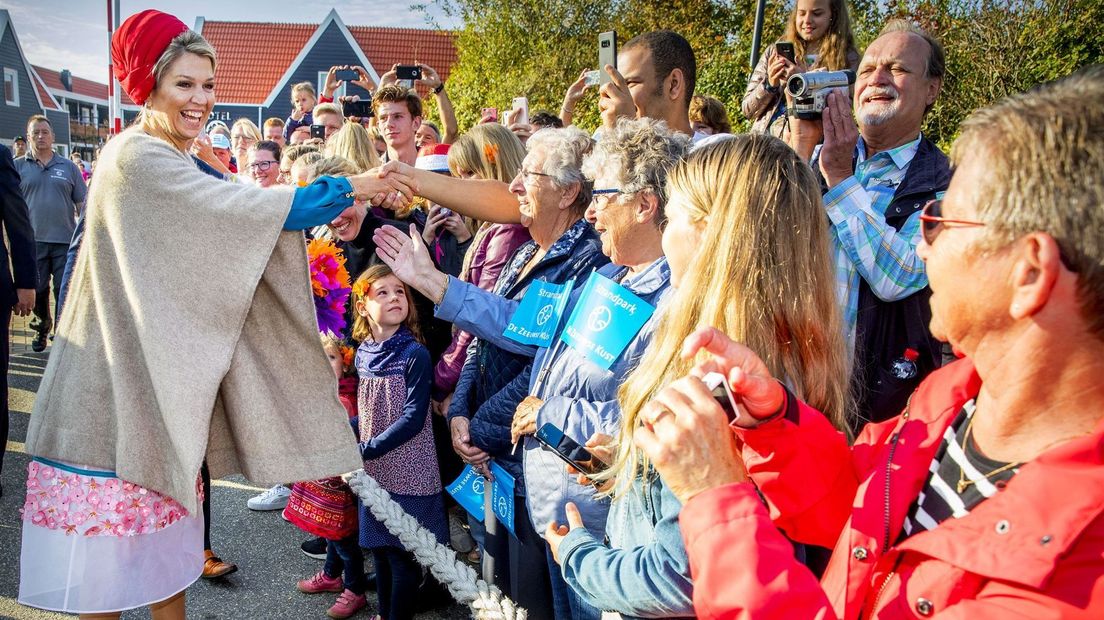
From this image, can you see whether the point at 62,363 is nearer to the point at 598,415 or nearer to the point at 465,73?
the point at 598,415

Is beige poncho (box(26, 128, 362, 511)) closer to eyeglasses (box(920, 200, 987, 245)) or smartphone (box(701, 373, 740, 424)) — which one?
smartphone (box(701, 373, 740, 424))

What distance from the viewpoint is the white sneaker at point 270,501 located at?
448 centimetres

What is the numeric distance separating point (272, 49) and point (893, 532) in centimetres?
3091

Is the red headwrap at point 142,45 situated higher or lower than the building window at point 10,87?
lower

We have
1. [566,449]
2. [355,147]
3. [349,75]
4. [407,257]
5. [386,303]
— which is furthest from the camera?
[349,75]

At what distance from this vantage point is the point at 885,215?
2.51 metres

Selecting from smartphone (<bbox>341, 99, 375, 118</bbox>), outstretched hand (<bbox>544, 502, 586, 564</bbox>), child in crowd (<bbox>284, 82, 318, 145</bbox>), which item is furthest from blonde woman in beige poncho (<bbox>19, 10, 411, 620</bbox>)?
child in crowd (<bbox>284, 82, 318, 145</bbox>)

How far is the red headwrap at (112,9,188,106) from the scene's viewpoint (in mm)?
2408

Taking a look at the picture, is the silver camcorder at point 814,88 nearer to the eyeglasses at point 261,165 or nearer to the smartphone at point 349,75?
the eyeglasses at point 261,165

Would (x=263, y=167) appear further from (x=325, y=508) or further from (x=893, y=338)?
(x=893, y=338)

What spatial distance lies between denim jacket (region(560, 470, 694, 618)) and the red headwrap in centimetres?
195

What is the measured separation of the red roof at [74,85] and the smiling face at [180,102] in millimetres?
43015

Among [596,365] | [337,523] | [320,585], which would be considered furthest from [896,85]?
[320,585]

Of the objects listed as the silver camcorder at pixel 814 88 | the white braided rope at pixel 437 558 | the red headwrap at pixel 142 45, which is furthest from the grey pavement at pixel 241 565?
the silver camcorder at pixel 814 88
